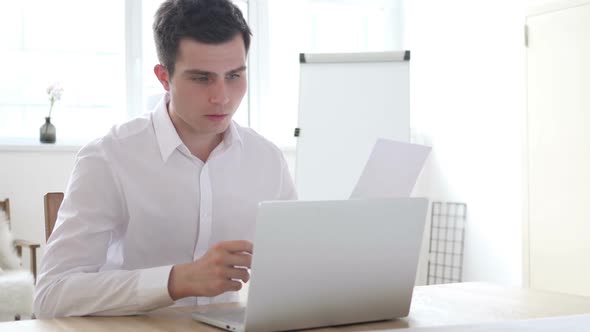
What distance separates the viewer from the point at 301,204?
1142 mm

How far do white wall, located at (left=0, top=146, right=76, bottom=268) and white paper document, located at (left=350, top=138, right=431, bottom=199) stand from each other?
3612 mm

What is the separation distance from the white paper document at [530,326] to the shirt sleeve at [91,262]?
47 centimetres

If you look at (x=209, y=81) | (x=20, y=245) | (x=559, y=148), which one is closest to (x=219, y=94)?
(x=209, y=81)

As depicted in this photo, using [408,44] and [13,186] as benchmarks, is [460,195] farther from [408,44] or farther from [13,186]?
[13,186]

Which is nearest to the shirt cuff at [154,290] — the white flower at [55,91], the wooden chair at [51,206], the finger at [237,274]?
the finger at [237,274]

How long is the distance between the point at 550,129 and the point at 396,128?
989mm

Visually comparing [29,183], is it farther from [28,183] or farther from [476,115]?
[476,115]

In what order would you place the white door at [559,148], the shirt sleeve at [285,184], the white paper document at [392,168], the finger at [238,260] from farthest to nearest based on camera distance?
1. the white door at [559,148]
2. the shirt sleeve at [285,184]
3. the white paper document at [392,168]
4. the finger at [238,260]

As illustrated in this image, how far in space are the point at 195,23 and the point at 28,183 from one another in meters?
3.33

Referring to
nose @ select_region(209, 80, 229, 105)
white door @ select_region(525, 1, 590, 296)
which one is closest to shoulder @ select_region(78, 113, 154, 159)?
nose @ select_region(209, 80, 229, 105)

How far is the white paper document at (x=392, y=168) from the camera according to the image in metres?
1.35

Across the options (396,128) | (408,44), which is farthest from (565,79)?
(408,44)

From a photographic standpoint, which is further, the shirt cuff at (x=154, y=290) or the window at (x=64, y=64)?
the window at (x=64, y=64)

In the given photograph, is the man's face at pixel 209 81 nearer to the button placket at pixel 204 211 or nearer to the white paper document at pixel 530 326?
the button placket at pixel 204 211
